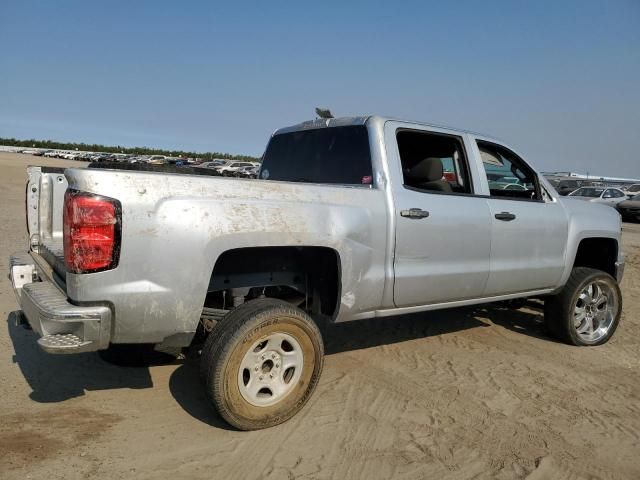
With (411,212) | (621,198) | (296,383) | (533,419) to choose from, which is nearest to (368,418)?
(296,383)

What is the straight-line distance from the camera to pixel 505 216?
428 cm

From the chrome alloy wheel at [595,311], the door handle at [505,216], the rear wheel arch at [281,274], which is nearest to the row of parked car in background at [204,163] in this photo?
the rear wheel arch at [281,274]

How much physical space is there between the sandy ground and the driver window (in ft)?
4.96

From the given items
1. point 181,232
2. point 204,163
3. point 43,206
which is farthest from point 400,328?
point 204,163

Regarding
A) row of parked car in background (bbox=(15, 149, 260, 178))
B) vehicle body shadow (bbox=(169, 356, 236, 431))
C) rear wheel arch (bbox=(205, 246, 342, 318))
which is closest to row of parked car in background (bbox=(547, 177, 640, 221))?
row of parked car in background (bbox=(15, 149, 260, 178))

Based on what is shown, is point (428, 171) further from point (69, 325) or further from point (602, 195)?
point (602, 195)

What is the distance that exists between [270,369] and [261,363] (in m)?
0.10

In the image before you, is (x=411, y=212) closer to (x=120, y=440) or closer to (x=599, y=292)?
(x=120, y=440)

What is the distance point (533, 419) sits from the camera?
352 cm

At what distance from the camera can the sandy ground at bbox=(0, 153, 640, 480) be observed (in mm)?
2836

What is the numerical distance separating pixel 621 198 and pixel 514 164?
80.1 feet

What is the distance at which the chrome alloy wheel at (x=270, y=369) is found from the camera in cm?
307

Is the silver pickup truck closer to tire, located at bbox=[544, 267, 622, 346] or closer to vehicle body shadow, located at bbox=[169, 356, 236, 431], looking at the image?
tire, located at bbox=[544, 267, 622, 346]

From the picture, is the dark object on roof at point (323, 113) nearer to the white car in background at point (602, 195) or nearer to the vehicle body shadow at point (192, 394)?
the vehicle body shadow at point (192, 394)
